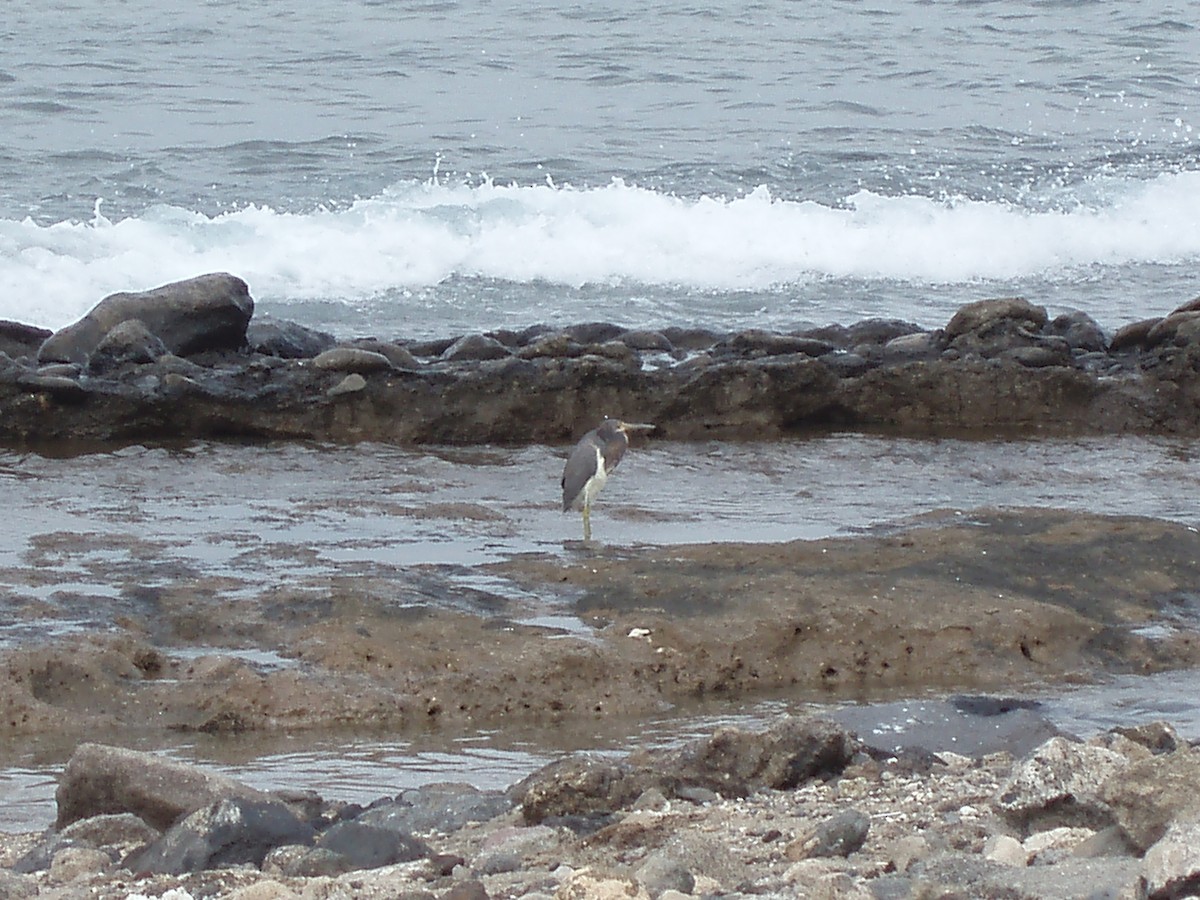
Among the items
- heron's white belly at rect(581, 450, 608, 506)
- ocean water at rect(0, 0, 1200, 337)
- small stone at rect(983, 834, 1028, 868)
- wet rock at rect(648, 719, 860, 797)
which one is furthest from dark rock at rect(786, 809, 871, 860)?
ocean water at rect(0, 0, 1200, 337)

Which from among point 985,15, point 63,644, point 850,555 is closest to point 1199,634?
point 850,555

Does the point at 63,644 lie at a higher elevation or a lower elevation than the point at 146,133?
lower

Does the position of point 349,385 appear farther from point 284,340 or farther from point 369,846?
point 369,846

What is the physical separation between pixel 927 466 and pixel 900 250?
7.79 metres

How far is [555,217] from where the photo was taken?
17.1 meters

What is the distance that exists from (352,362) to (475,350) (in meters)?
0.94

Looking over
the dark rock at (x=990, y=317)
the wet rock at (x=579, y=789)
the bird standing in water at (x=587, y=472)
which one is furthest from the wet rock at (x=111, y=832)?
the dark rock at (x=990, y=317)

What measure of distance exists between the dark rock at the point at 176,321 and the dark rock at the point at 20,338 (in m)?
0.26

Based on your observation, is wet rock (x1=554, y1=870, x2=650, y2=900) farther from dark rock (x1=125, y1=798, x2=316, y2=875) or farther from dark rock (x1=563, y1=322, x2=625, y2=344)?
dark rock (x1=563, y1=322, x2=625, y2=344)

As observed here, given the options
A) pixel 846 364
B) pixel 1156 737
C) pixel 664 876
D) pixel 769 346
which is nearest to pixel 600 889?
pixel 664 876

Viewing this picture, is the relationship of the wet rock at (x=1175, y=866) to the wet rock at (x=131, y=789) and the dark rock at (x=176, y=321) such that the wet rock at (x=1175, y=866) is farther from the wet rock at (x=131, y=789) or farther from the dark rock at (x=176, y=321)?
the dark rock at (x=176, y=321)

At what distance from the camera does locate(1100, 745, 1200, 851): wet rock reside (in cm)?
322

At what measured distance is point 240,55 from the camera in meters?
23.0

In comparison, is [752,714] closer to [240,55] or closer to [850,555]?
[850,555]
